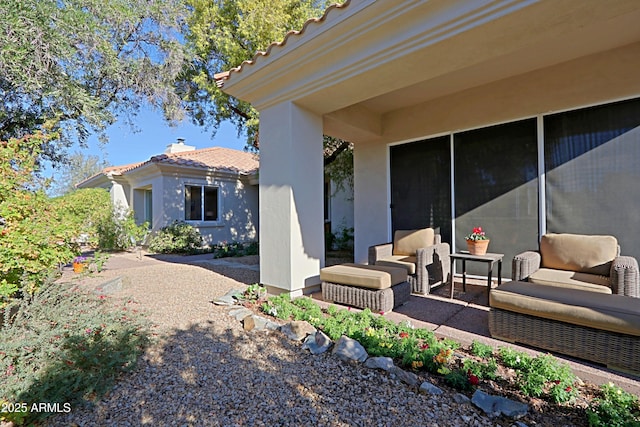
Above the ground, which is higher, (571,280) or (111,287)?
(571,280)

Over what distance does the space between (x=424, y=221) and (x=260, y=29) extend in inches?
227

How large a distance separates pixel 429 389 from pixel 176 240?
31.4ft

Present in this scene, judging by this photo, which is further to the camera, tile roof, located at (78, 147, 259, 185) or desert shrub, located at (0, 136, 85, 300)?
tile roof, located at (78, 147, 259, 185)

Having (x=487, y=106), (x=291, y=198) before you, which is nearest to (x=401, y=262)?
(x=291, y=198)

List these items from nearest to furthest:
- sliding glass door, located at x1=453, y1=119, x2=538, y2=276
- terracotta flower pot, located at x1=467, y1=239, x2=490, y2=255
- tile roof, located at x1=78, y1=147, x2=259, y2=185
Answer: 1. terracotta flower pot, located at x1=467, y1=239, x2=490, y2=255
2. sliding glass door, located at x1=453, y1=119, x2=538, y2=276
3. tile roof, located at x1=78, y1=147, x2=259, y2=185

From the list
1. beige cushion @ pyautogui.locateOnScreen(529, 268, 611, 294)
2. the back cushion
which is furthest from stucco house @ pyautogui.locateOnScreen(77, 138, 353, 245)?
beige cushion @ pyautogui.locateOnScreen(529, 268, 611, 294)

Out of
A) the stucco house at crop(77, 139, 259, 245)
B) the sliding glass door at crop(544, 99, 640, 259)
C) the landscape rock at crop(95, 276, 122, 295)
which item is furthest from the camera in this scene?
the stucco house at crop(77, 139, 259, 245)

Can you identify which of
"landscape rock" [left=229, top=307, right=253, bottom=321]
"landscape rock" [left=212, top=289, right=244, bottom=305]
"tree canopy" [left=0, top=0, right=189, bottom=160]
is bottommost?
"landscape rock" [left=229, top=307, right=253, bottom=321]

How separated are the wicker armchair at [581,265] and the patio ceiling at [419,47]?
240cm

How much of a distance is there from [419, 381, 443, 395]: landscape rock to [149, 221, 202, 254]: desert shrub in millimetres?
9283

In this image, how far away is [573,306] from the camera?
2.50 metres

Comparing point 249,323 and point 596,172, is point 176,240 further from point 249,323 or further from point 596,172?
point 596,172

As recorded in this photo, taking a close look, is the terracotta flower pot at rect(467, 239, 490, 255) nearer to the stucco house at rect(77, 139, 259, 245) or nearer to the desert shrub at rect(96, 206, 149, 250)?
the stucco house at rect(77, 139, 259, 245)

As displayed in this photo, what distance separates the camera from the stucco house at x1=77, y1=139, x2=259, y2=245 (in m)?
10.7
